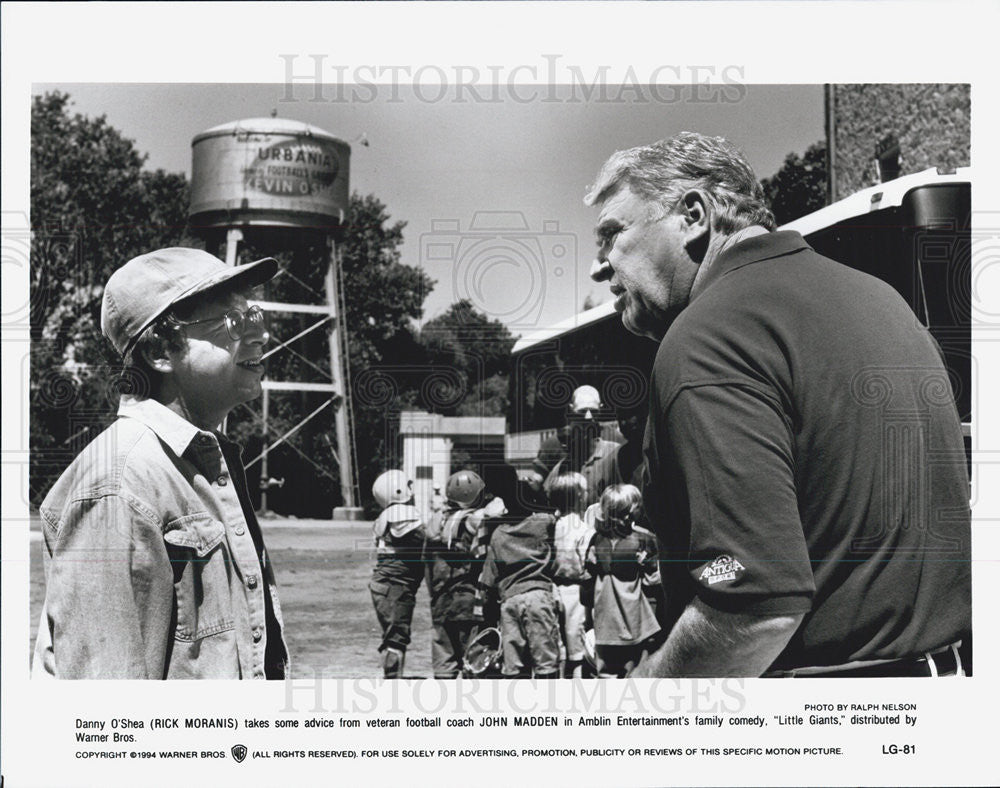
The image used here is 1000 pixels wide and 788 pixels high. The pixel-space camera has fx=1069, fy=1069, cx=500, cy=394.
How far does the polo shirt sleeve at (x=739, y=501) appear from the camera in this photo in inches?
54.6

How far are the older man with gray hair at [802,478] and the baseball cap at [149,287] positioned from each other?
0.98 metres

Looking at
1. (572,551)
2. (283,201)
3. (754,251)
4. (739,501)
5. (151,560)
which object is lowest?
(572,551)

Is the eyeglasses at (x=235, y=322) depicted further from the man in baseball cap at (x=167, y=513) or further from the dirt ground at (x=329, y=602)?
the dirt ground at (x=329, y=602)

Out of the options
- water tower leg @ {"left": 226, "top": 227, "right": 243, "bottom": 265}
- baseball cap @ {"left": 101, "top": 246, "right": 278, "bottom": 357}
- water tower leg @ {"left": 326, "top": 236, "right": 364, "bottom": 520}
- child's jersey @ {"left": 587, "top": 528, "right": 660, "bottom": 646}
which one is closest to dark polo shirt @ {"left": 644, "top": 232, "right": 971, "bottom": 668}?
baseball cap @ {"left": 101, "top": 246, "right": 278, "bottom": 357}

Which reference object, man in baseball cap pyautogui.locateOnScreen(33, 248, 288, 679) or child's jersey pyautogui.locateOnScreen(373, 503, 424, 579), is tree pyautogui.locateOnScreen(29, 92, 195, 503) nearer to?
man in baseball cap pyautogui.locateOnScreen(33, 248, 288, 679)

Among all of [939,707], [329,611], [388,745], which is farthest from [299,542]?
[939,707]

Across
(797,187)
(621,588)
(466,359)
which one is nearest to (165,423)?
(466,359)

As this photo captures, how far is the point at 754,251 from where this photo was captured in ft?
5.48

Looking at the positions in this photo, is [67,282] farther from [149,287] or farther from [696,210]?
[696,210]

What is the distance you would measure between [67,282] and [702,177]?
1965mm

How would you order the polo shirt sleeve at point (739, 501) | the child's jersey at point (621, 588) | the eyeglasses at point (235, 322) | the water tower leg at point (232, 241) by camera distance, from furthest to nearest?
1. the water tower leg at point (232, 241)
2. the child's jersey at point (621, 588)
3. the eyeglasses at point (235, 322)
4. the polo shirt sleeve at point (739, 501)

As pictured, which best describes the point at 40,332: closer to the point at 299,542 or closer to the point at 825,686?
the point at 299,542

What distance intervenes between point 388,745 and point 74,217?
1.82 meters

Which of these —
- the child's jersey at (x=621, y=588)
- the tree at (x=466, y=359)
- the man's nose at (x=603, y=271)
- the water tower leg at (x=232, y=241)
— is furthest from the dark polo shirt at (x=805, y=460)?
the water tower leg at (x=232, y=241)
